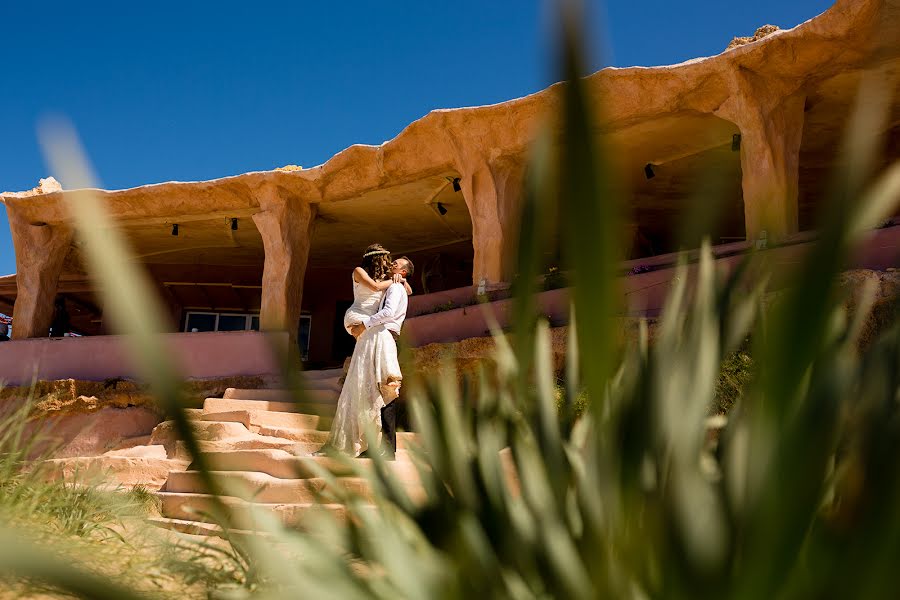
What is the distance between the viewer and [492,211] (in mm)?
10289

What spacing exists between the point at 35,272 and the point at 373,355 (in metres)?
9.92

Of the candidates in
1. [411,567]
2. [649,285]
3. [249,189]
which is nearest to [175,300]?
[249,189]

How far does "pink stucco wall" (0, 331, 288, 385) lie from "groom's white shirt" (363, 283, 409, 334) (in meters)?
5.42

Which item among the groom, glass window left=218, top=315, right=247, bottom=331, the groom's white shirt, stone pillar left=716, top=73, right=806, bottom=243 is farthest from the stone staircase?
glass window left=218, top=315, right=247, bottom=331

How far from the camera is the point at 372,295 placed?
5609mm

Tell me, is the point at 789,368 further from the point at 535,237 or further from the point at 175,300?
the point at 175,300

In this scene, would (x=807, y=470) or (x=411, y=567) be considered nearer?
(x=807, y=470)

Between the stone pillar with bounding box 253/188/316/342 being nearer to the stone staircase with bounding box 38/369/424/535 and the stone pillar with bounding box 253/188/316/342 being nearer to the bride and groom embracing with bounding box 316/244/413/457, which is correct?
the stone staircase with bounding box 38/369/424/535

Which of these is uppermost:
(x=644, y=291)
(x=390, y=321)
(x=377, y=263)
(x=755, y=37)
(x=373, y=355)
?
(x=755, y=37)

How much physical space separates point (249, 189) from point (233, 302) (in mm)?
6691

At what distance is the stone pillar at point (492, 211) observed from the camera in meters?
10.2

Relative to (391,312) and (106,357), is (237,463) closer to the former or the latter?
(391,312)

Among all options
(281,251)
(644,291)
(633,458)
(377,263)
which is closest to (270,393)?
(281,251)

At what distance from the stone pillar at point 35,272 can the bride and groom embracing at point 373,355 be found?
9.42m
